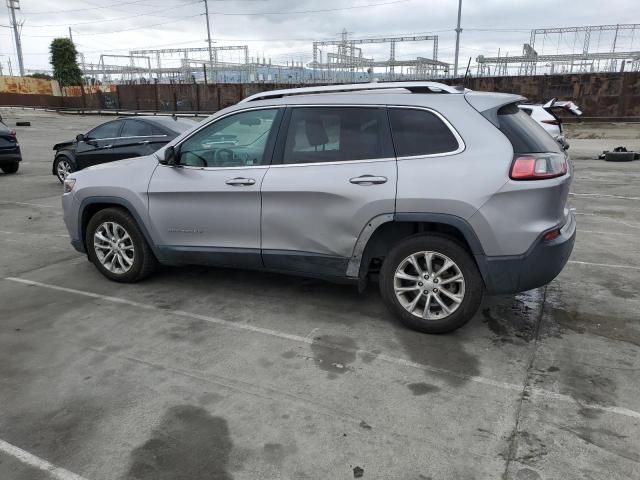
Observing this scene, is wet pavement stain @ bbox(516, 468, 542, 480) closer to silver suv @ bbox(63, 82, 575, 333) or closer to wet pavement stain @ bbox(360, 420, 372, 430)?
wet pavement stain @ bbox(360, 420, 372, 430)

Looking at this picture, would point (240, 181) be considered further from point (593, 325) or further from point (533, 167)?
point (593, 325)

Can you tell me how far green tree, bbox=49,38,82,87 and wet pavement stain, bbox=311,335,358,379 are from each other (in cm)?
6005

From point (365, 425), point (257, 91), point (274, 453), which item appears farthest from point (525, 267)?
point (257, 91)

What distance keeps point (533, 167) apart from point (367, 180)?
116 cm

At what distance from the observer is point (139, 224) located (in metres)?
4.84

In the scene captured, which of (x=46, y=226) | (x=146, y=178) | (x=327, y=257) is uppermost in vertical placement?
(x=146, y=178)

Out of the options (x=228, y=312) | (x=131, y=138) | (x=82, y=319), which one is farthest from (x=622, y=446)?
(x=131, y=138)

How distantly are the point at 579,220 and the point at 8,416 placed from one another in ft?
24.8

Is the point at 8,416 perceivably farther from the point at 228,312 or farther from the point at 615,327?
the point at 615,327

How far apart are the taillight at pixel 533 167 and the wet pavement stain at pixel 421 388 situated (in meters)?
1.50

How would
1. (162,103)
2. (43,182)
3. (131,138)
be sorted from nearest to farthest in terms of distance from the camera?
(131,138), (43,182), (162,103)

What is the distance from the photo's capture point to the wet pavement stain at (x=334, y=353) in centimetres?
347

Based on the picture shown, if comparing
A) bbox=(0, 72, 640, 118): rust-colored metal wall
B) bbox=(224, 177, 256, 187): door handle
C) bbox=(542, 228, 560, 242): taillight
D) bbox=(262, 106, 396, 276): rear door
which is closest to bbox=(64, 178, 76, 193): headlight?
bbox=(224, 177, 256, 187): door handle

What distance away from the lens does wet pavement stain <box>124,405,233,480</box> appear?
98.8 inches
